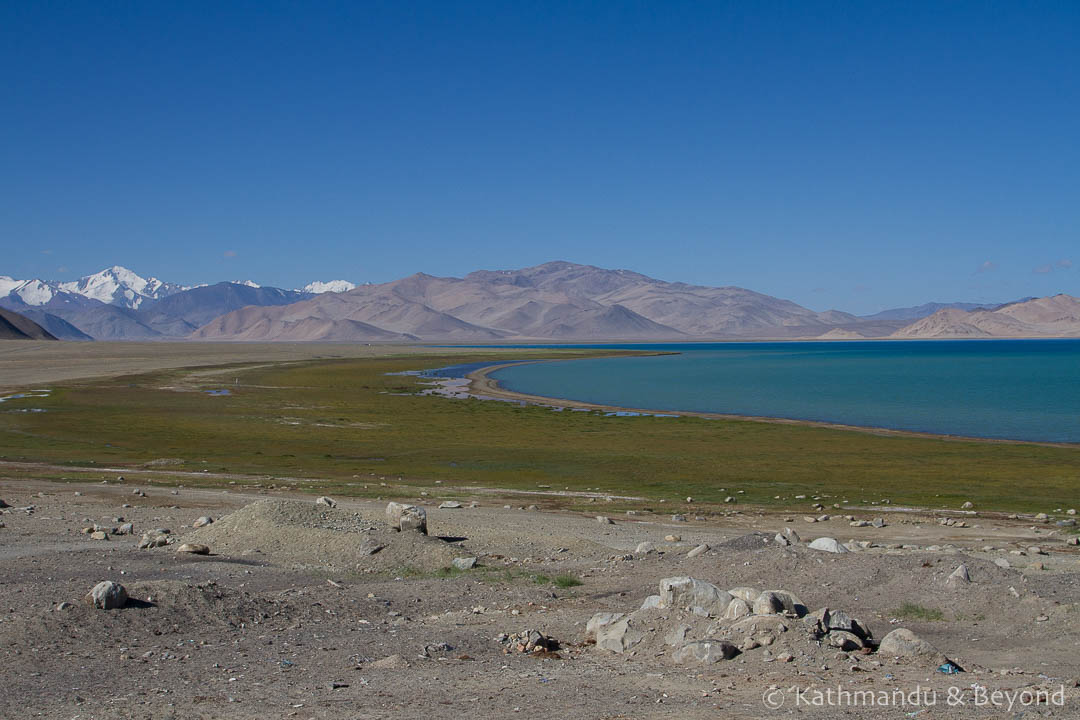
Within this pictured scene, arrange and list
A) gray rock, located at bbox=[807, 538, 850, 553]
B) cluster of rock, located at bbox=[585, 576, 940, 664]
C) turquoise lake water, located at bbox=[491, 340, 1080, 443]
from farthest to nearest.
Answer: turquoise lake water, located at bbox=[491, 340, 1080, 443], gray rock, located at bbox=[807, 538, 850, 553], cluster of rock, located at bbox=[585, 576, 940, 664]

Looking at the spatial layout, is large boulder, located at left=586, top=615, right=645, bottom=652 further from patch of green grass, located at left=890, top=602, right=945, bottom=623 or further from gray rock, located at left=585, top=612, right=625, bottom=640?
patch of green grass, located at left=890, top=602, right=945, bottom=623

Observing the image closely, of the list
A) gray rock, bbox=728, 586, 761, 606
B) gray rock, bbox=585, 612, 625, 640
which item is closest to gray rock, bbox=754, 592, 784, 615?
gray rock, bbox=728, 586, 761, 606

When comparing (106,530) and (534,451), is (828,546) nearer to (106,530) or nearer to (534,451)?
(106,530)

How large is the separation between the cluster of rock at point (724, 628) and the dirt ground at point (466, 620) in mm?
76

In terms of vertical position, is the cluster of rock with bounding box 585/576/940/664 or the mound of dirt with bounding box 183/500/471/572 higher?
the cluster of rock with bounding box 585/576/940/664

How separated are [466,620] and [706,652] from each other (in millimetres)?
3291

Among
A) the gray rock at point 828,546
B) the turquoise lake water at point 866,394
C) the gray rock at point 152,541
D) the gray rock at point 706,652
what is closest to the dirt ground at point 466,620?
the gray rock at point 706,652

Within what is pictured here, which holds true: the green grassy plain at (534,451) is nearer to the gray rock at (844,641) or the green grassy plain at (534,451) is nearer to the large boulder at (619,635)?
the large boulder at (619,635)

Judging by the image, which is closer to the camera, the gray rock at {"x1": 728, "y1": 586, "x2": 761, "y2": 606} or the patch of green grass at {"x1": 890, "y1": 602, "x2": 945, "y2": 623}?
the gray rock at {"x1": 728, "y1": 586, "x2": 761, "y2": 606}

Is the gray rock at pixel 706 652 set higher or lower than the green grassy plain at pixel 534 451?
higher

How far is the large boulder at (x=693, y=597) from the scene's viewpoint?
364 inches

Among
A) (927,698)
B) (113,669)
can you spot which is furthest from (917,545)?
(113,669)

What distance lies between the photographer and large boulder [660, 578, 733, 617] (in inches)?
364

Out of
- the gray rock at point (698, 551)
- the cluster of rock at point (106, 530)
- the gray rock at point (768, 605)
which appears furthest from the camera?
the cluster of rock at point (106, 530)
